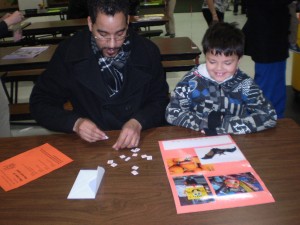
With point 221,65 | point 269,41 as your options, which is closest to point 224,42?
point 221,65

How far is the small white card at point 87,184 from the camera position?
0.96 m

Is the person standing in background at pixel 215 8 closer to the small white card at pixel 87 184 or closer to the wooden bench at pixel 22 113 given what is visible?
the wooden bench at pixel 22 113

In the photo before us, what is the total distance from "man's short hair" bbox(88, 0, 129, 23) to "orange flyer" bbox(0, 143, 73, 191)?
581 mm

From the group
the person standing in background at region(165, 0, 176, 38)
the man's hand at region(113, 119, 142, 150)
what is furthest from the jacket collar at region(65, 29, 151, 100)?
the person standing in background at region(165, 0, 176, 38)

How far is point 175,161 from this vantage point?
111 centimetres

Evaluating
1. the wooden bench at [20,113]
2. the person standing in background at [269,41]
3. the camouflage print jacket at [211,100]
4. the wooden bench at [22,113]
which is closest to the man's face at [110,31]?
the camouflage print jacket at [211,100]

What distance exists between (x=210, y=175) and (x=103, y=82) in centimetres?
69

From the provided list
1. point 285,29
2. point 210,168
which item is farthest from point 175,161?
point 285,29

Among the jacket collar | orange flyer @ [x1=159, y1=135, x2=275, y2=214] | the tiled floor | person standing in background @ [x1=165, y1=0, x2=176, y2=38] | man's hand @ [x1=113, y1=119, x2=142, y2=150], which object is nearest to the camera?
orange flyer @ [x1=159, y1=135, x2=275, y2=214]

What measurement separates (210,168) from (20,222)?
58cm

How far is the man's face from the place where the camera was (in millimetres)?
1342

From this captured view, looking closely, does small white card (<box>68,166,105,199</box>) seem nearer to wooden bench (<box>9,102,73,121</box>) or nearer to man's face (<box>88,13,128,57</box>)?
man's face (<box>88,13,128,57</box>)

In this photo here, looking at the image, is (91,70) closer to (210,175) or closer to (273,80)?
(210,175)

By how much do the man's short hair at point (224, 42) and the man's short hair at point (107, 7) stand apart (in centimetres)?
38
